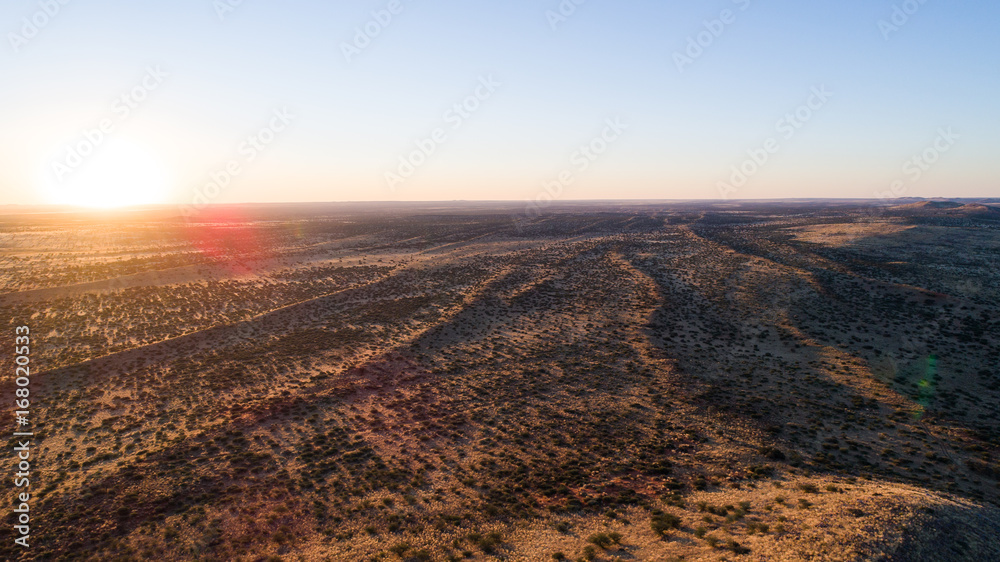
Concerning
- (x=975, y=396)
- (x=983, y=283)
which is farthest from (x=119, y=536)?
(x=983, y=283)

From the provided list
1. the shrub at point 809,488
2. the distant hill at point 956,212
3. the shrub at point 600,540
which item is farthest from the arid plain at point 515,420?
the distant hill at point 956,212

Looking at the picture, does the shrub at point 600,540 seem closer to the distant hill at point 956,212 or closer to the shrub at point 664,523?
the shrub at point 664,523

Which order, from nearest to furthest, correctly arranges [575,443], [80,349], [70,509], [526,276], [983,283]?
[70,509] → [575,443] → [80,349] → [983,283] → [526,276]

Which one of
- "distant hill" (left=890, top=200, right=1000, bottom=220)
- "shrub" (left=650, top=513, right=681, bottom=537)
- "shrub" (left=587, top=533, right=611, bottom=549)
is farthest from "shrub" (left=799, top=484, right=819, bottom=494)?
"distant hill" (left=890, top=200, right=1000, bottom=220)

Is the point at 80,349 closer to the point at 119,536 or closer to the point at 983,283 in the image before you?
the point at 119,536

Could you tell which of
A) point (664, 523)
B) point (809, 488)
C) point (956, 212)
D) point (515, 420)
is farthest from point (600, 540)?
point (956, 212)

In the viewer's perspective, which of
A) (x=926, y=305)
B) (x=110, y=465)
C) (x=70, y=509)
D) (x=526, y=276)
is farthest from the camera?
(x=526, y=276)

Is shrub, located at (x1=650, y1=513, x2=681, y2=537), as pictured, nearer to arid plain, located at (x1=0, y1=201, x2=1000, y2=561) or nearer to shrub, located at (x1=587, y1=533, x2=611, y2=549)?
arid plain, located at (x1=0, y1=201, x2=1000, y2=561)

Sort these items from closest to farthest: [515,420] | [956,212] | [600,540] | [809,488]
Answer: [600,540], [809,488], [515,420], [956,212]

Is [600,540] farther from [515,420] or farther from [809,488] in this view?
[515,420]
